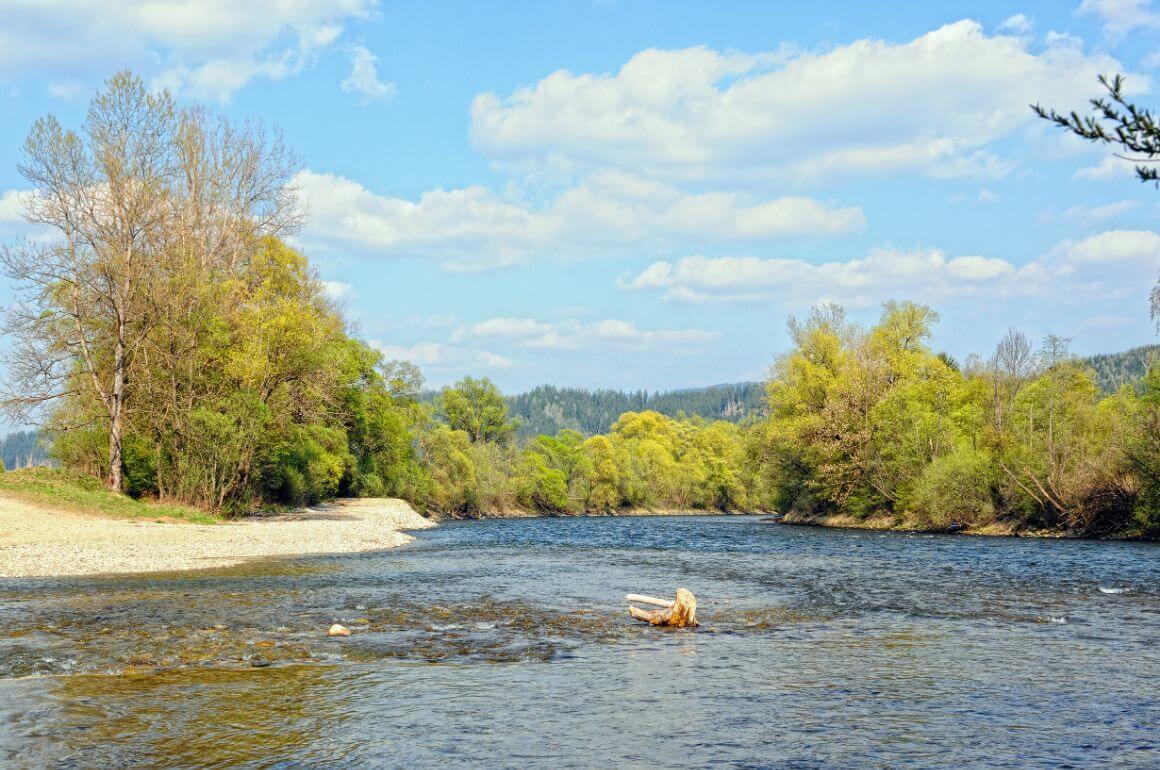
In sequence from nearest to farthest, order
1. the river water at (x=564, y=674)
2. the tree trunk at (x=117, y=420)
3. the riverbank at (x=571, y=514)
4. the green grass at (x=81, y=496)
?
the river water at (x=564, y=674)
the green grass at (x=81, y=496)
the tree trunk at (x=117, y=420)
the riverbank at (x=571, y=514)

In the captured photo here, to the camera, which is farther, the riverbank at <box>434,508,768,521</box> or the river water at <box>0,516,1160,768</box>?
the riverbank at <box>434,508,768,521</box>

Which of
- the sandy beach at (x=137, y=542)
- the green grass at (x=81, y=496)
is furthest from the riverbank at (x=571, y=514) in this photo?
the green grass at (x=81, y=496)

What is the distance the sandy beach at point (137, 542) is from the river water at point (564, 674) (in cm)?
263

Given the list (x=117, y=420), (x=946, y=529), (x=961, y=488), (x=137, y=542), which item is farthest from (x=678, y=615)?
(x=946, y=529)

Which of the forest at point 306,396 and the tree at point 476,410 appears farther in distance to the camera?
the tree at point 476,410

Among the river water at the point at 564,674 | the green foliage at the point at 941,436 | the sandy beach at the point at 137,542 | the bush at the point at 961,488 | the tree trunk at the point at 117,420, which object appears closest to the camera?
the river water at the point at 564,674

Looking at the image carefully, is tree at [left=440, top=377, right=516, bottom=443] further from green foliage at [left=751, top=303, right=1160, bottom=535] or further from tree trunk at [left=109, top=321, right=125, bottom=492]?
tree trunk at [left=109, top=321, right=125, bottom=492]

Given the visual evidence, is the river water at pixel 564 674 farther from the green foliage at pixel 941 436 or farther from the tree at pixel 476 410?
the tree at pixel 476 410

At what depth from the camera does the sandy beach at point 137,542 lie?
26484mm

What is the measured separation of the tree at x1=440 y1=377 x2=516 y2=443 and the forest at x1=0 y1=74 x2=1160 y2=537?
42.1 m

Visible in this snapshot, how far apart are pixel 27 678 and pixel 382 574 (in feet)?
52.4

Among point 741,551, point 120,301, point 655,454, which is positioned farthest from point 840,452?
point 655,454

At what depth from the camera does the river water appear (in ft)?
33.4

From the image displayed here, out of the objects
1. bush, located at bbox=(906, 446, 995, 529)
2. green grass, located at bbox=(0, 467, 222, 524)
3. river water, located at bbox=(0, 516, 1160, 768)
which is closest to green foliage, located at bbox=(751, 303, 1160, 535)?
bush, located at bbox=(906, 446, 995, 529)
